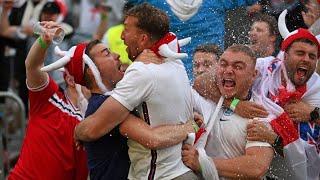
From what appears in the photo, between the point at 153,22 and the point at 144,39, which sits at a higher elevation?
the point at 153,22

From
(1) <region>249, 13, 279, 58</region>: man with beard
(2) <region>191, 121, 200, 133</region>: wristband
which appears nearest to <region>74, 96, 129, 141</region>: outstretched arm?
(2) <region>191, 121, 200, 133</region>: wristband

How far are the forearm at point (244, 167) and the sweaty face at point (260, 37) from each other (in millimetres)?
1329

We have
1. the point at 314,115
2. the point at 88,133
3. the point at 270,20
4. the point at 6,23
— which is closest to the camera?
the point at 88,133

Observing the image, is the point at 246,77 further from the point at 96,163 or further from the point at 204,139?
the point at 96,163

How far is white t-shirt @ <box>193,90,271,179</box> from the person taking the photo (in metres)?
7.40

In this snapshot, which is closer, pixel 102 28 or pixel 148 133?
pixel 148 133

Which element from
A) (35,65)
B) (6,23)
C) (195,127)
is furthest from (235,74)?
(6,23)

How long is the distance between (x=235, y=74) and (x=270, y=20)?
4.60 ft

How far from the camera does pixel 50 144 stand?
8.07 meters

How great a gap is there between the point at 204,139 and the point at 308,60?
1.02m

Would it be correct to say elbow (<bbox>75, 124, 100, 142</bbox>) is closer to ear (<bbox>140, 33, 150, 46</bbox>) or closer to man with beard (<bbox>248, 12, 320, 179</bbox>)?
ear (<bbox>140, 33, 150, 46</bbox>)

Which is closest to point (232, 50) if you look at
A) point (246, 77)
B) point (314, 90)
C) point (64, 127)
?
point (246, 77)

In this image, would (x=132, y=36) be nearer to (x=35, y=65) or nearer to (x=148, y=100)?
(x=148, y=100)

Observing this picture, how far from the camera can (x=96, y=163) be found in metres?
7.26
